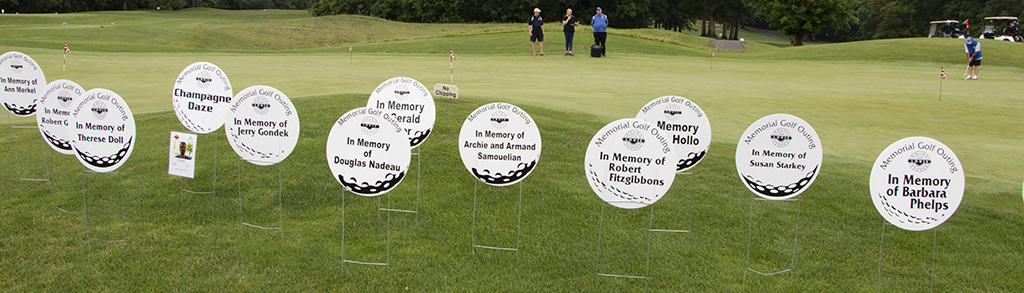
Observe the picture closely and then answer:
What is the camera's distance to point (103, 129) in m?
5.66

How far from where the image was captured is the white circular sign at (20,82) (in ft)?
25.2

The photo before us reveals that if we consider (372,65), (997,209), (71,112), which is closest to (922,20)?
(372,65)

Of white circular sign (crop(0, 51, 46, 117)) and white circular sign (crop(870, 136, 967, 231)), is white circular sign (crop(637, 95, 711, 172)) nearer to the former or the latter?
white circular sign (crop(870, 136, 967, 231))

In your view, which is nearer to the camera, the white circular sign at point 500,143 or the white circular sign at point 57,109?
the white circular sign at point 500,143

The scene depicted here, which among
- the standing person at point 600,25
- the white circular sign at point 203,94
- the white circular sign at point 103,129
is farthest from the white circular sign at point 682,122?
the standing person at point 600,25

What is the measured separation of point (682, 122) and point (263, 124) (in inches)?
143

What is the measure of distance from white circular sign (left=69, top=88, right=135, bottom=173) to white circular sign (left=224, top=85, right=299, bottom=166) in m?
0.80

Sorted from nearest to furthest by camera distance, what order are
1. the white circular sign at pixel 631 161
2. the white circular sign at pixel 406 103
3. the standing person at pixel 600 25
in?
the white circular sign at pixel 631 161
the white circular sign at pixel 406 103
the standing person at pixel 600 25

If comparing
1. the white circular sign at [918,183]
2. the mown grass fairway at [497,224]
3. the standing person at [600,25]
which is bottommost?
the mown grass fairway at [497,224]

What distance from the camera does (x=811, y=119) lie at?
11.5m

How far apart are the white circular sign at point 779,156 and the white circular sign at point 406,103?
122 inches

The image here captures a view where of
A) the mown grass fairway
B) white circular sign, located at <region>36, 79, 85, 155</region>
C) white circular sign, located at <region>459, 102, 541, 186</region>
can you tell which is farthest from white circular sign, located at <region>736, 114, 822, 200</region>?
white circular sign, located at <region>36, 79, 85, 155</region>

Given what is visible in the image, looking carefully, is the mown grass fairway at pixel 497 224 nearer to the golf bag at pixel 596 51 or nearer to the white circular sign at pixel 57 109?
the white circular sign at pixel 57 109

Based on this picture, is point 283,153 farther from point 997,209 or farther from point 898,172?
point 997,209
